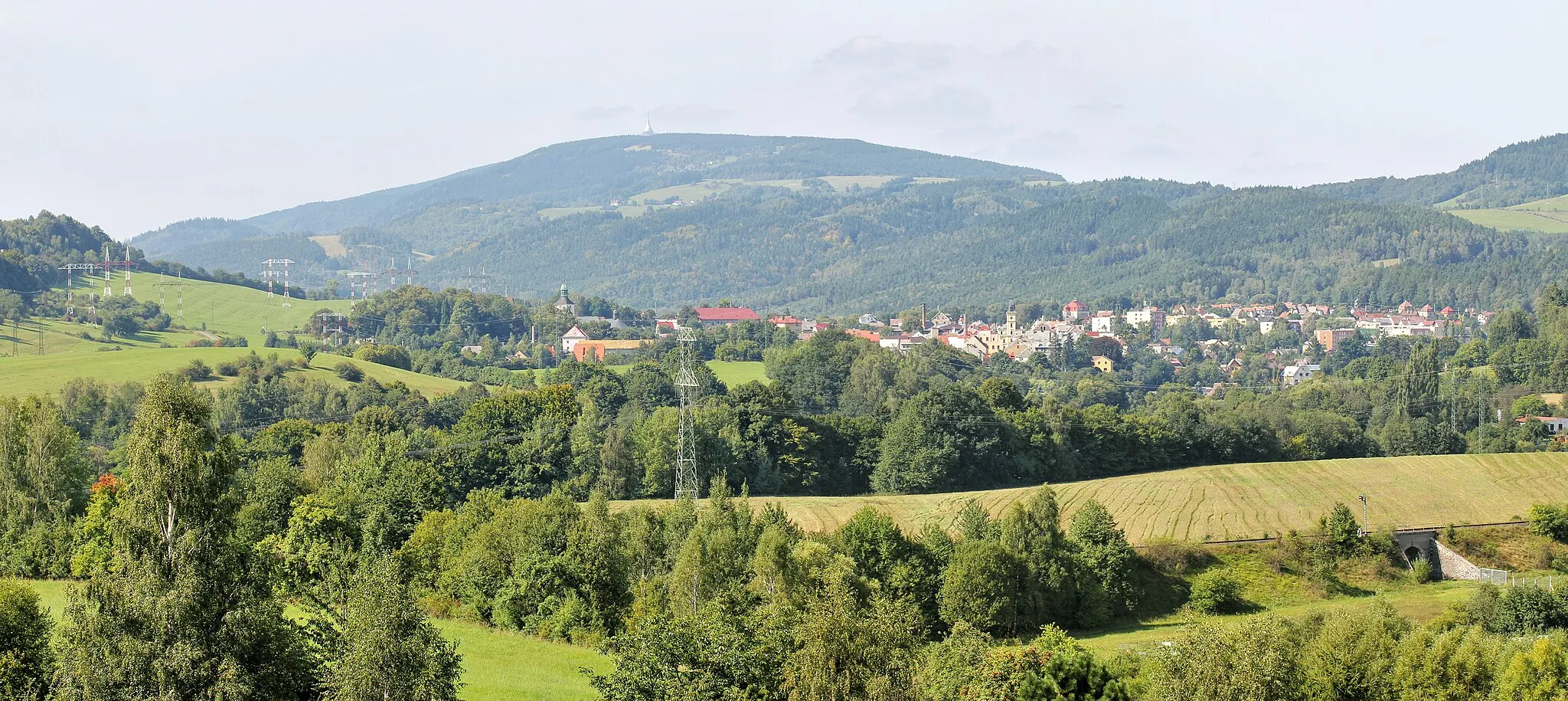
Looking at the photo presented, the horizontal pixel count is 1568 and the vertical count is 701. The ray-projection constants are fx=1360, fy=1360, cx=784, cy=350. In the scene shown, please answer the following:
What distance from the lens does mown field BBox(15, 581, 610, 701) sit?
34.8m

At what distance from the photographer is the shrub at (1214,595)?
53469 millimetres

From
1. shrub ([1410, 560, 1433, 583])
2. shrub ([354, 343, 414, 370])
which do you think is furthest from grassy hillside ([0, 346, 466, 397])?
shrub ([1410, 560, 1433, 583])

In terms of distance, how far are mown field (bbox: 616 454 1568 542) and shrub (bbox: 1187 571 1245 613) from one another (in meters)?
6.64

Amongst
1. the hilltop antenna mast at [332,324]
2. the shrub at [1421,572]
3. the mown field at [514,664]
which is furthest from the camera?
the hilltop antenna mast at [332,324]

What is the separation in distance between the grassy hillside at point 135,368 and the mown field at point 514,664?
56.7 m

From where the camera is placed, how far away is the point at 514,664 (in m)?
38.5

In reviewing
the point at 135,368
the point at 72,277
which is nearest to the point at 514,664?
the point at 135,368

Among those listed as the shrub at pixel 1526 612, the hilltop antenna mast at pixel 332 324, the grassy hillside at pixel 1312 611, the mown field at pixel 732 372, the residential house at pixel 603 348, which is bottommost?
the grassy hillside at pixel 1312 611

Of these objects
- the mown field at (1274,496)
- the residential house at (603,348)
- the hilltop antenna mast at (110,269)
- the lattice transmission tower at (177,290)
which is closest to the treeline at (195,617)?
the mown field at (1274,496)

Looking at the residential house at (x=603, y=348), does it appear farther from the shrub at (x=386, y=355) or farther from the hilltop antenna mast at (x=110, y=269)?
the hilltop antenna mast at (x=110, y=269)

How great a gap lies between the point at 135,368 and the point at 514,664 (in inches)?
3116

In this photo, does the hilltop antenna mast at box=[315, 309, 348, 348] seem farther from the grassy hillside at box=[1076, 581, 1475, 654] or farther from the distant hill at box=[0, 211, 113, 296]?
the grassy hillside at box=[1076, 581, 1475, 654]

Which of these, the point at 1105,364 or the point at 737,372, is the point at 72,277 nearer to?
the point at 737,372

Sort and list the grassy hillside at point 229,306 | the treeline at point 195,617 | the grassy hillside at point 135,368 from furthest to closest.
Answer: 1. the grassy hillside at point 229,306
2. the grassy hillside at point 135,368
3. the treeline at point 195,617
